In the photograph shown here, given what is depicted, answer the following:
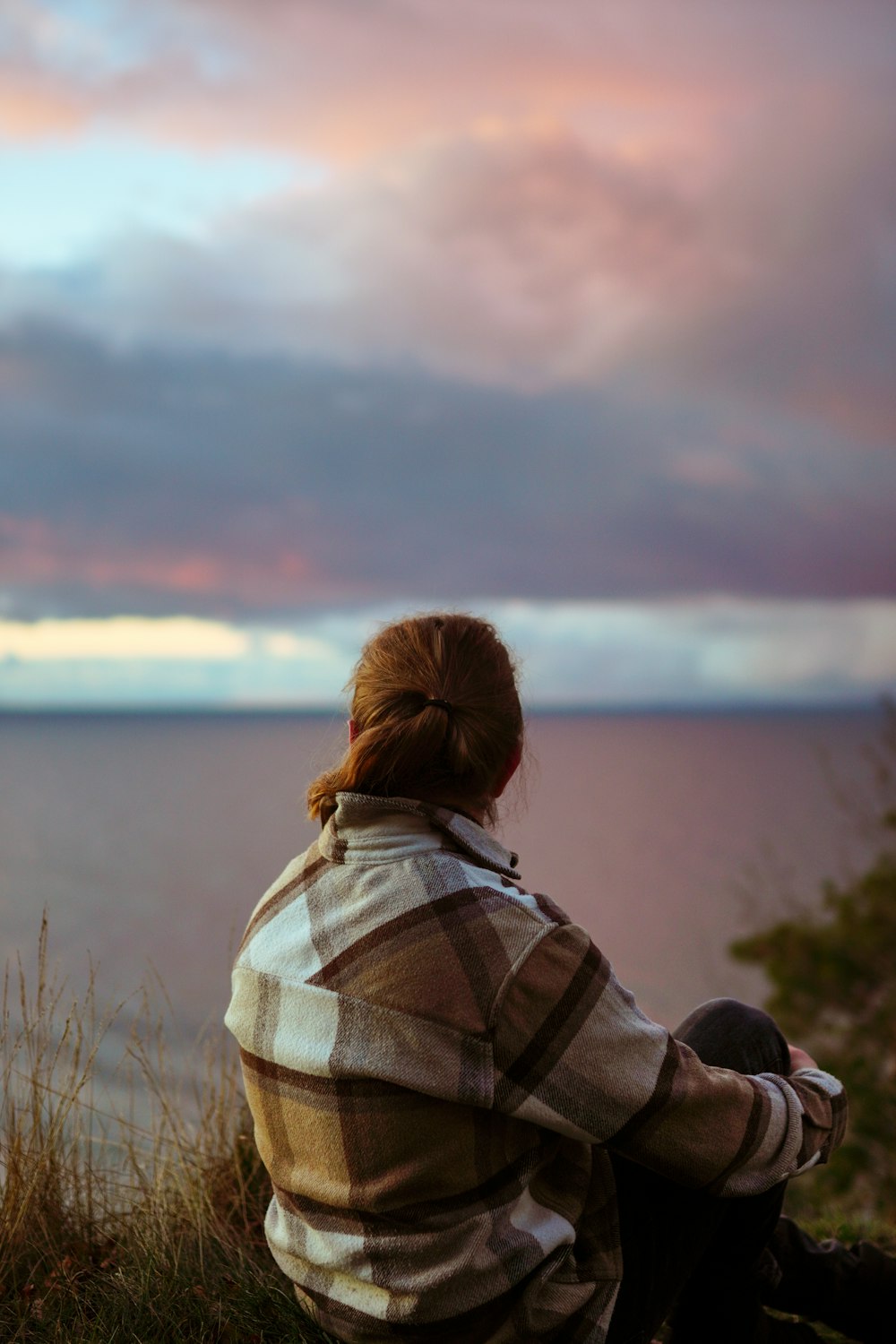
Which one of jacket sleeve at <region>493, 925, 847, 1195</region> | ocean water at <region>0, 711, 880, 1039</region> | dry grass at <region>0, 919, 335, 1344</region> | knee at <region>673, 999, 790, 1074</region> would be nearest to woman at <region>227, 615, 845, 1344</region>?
jacket sleeve at <region>493, 925, 847, 1195</region>

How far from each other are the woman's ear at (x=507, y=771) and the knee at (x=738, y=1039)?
728 millimetres

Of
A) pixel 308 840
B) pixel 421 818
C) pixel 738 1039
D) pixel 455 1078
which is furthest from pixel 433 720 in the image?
pixel 308 840

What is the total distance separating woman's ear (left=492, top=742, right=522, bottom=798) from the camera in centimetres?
192

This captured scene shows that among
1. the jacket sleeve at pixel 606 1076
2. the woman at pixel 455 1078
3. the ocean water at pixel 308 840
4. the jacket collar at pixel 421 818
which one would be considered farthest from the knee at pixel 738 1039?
the jacket collar at pixel 421 818

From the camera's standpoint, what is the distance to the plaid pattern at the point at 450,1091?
1.68 metres

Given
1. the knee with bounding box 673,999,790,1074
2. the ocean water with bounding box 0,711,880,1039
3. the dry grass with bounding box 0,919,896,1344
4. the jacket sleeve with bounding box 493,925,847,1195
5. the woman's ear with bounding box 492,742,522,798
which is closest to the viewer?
the jacket sleeve with bounding box 493,925,847,1195

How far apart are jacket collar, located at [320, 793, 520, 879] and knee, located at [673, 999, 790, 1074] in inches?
28.0

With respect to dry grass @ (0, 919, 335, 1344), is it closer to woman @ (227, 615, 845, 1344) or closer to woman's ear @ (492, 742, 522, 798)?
woman @ (227, 615, 845, 1344)

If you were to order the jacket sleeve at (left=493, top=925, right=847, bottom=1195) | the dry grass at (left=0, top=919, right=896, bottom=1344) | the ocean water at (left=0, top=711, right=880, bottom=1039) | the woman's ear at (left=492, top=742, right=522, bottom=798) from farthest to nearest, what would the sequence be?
the ocean water at (left=0, top=711, right=880, bottom=1039) < the dry grass at (left=0, top=919, right=896, bottom=1344) < the woman's ear at (left=492, top=742, right=522, bottom=798) < the jacket sleeve at (left=493, top=925, right=847, bottom=1195)

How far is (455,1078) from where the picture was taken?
1.66m

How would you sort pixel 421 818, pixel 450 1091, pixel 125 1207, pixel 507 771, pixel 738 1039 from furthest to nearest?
pixel 125 1207 < pixel 738 1039 < pixel 507 771 < pixel 421 818 < pixel 450 1091

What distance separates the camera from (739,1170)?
1.89 m

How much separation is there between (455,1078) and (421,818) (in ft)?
1.32

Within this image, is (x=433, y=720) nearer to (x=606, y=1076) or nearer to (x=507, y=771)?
(x=507, y=771)
